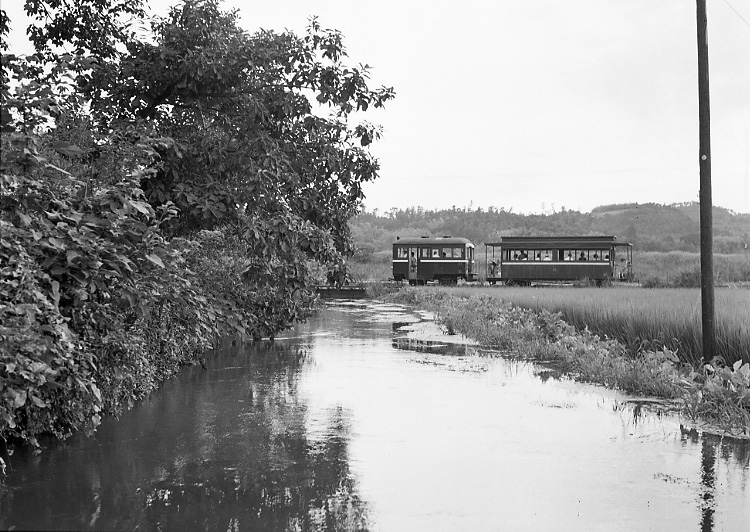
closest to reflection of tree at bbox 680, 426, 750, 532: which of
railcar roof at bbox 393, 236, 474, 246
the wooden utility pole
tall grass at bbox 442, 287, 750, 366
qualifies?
tall grass at bbox 442, 287, 750, 366

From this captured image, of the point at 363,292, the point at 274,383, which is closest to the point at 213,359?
the point at 274,383

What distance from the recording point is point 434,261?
50.7 meters

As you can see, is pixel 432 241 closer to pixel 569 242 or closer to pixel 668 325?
pixel 569 242

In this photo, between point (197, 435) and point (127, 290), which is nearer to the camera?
point (127, 290)

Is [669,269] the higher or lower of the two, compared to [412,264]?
lower

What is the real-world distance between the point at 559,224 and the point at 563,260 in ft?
241

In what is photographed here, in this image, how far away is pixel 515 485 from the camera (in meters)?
6.13

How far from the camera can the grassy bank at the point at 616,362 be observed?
29.3 ft

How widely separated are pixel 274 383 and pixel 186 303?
11.0ft

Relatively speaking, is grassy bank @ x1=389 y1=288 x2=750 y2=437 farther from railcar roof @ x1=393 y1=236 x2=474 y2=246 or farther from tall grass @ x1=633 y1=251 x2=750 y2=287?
railcar roof @ x1=393 y1=236 x2=474 y2=246

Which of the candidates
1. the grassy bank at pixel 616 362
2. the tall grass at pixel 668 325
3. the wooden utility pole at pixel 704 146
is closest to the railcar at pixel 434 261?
the grassy bank at pixel 616 362

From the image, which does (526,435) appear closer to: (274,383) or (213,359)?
(274,383)

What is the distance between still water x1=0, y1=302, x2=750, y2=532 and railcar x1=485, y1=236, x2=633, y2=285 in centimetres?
3367

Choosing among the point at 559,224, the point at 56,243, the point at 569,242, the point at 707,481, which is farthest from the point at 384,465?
the point at 559,224
